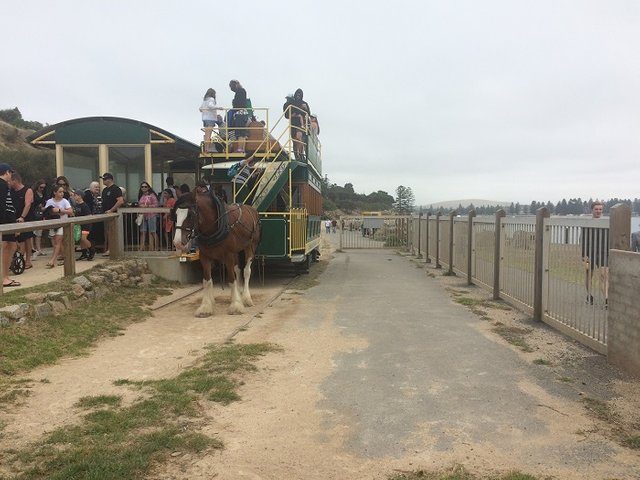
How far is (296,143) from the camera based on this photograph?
13.7m

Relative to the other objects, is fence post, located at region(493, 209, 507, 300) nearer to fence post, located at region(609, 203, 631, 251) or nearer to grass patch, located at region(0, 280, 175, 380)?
fence post, located at region(609, 203, 631, 251)

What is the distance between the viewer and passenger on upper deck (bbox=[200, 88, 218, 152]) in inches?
528

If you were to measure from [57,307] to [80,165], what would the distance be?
286 inches

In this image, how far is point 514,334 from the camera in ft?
24.6

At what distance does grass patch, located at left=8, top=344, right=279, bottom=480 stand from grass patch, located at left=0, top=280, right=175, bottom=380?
4.44ft

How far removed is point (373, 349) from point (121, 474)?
12.7 ft

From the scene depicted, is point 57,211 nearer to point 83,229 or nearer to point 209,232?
point 83,229

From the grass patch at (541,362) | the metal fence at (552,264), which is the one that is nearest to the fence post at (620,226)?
the metal fence at (552,264)

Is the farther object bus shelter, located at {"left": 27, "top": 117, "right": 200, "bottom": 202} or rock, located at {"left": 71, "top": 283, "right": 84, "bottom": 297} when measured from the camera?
bus shelter, located at {"left": 27, "top": 117, "right": 200, "bottom": 202}

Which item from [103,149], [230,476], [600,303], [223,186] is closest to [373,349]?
[600,303]

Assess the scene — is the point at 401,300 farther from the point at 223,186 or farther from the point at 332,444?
the point at 332,444

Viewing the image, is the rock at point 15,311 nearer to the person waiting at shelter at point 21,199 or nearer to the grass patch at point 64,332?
the grass patch at point 64,332

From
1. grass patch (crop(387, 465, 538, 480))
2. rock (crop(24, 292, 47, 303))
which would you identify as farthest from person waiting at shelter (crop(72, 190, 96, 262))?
grass patch (crop(387, 465, 538, 480))

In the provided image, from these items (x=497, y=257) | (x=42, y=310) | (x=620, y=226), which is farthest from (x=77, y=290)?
(x=497, y=257)
